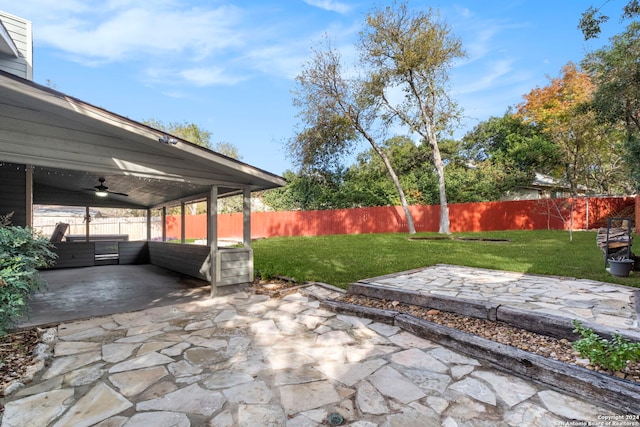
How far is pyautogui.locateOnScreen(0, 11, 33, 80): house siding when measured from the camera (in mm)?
5324

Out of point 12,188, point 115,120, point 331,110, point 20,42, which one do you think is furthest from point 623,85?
point 12,188

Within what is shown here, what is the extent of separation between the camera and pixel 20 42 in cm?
547

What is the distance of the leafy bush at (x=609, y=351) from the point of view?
194cm

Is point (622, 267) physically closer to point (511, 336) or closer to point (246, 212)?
point (511, 336)

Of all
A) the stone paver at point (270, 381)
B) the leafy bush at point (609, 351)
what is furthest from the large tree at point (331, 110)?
the leafy bush at point (609, 351)

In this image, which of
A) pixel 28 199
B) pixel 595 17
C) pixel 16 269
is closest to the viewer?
pixel 16 269

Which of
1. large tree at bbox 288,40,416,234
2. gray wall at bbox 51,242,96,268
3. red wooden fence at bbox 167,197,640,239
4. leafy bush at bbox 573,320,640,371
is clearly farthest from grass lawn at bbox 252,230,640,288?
large tree at bbox 288,40,416,234

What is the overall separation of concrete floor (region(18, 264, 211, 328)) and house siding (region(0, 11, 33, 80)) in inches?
155

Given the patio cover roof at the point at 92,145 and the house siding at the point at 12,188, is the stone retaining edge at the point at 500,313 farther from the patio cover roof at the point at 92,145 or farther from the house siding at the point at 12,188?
the house siding at the point at 12,188

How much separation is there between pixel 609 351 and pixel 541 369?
453 mm

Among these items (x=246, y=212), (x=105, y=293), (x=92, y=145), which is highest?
(x=92, y=145)

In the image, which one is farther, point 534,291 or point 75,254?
point 75,254

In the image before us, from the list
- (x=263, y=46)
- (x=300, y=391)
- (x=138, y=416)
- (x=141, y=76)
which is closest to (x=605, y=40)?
(x=263, y=46)

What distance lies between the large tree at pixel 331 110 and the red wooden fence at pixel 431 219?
6.95 feet
